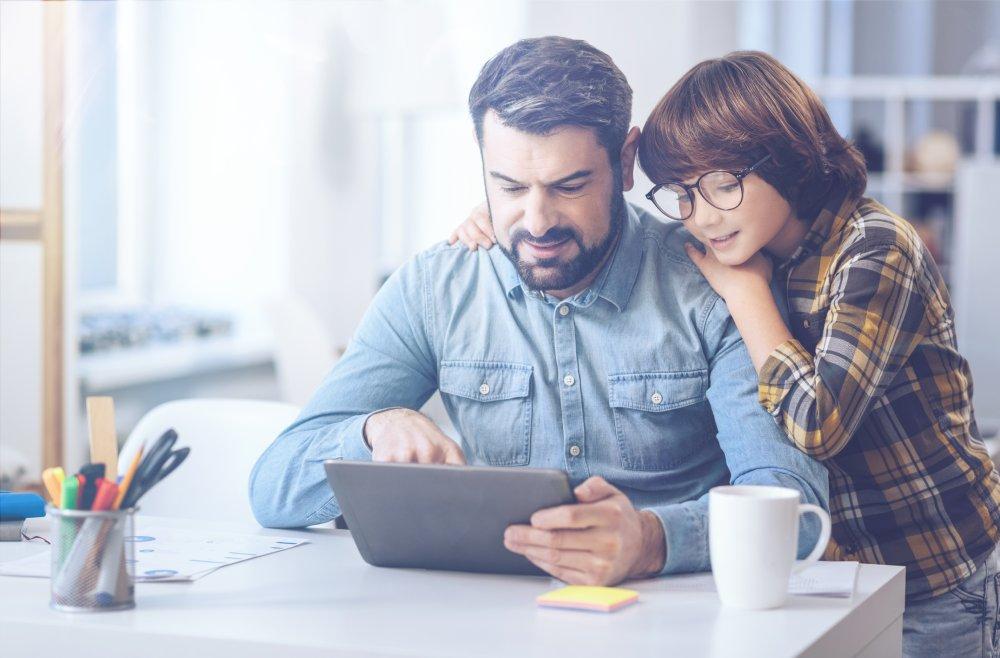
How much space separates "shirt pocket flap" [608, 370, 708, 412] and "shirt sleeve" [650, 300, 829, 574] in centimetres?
2

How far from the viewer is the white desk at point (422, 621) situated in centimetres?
91

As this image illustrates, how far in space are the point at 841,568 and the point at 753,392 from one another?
0.87 ft

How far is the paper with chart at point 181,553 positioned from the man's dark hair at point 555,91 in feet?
1.84

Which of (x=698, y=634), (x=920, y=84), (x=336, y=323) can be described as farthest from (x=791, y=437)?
(x=920, y=84)

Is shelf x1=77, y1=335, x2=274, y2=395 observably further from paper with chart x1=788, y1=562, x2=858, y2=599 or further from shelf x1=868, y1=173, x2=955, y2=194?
shelf x1=868, y1=173, x2=955, y2=194

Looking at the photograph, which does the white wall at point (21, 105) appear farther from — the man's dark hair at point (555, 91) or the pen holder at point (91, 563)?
the pen holder at point (91, 563)

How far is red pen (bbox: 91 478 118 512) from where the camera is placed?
1.02m

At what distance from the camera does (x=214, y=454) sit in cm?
179

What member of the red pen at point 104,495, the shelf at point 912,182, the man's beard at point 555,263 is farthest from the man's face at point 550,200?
the shelf at point 912,182

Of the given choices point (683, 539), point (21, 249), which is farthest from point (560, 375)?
point (21, 249)

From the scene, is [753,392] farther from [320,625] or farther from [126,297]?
[126,297]

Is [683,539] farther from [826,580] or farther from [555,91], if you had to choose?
[555,91]

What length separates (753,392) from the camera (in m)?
1.38

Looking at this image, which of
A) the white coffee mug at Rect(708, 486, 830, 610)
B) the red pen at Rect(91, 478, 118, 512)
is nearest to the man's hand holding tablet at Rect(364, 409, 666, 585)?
the white coffee mug at Rect(708, 486, 830, 610)
